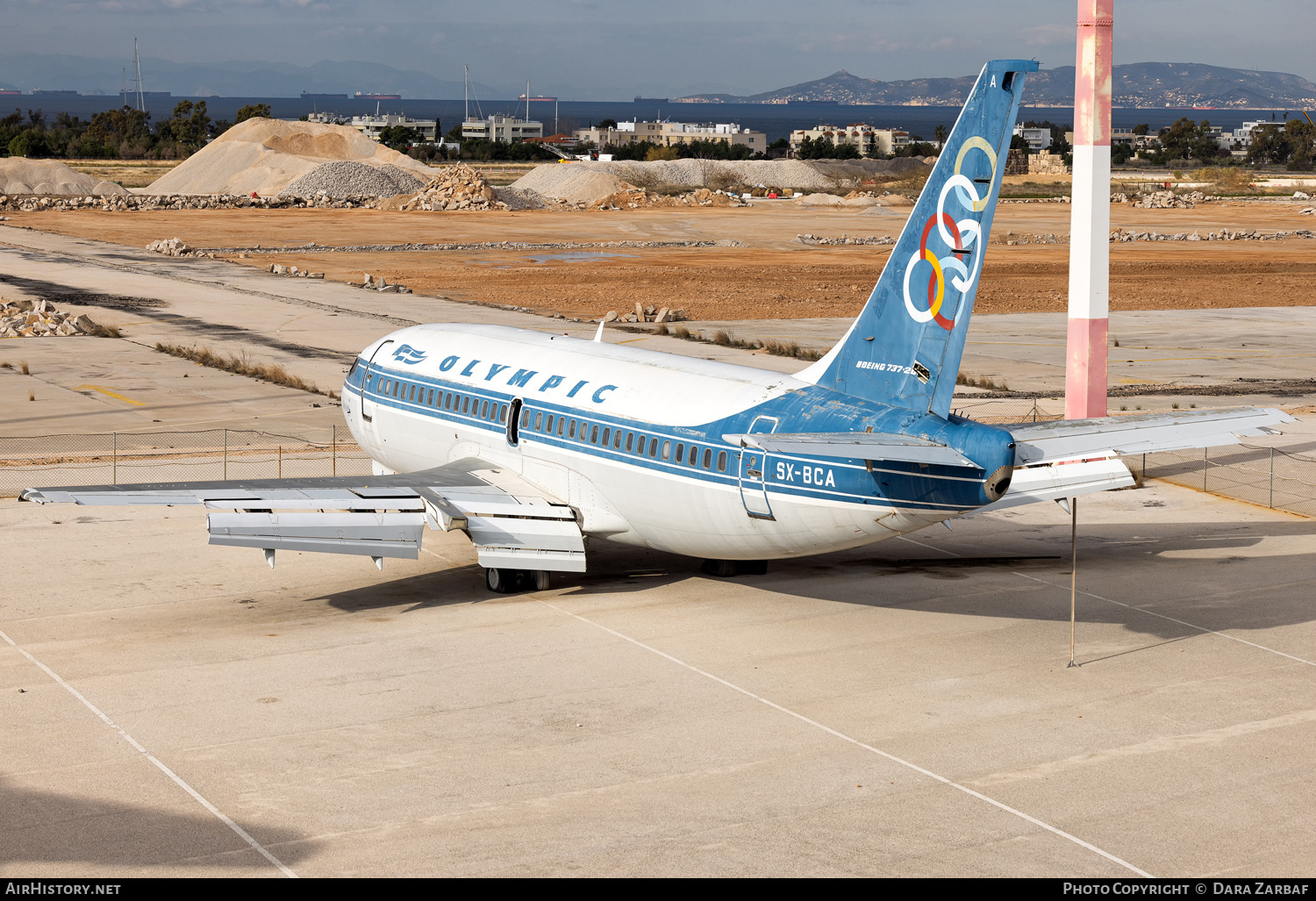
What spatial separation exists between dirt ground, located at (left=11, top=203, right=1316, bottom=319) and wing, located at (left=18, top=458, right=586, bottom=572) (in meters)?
52.1

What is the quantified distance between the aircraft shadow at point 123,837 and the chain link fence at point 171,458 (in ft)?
68.4

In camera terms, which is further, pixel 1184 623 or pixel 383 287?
pixel 383 287

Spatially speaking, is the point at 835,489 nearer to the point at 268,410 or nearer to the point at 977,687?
the point at 977,687

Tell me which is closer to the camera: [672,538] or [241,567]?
[672,538]

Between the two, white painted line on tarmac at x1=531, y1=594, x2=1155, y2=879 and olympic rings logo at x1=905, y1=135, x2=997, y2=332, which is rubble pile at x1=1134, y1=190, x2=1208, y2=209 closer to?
olympic rings logo at x1=905, y1=135, x2=997, y2=332

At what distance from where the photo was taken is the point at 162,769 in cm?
2064

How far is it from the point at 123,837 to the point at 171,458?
26366 mm

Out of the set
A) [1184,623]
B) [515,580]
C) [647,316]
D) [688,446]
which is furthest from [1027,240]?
[688,446]

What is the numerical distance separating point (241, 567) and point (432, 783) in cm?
1378

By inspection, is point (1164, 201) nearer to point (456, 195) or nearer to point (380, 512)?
point (456, 195)

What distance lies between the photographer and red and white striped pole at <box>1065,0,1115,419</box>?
38.5 m

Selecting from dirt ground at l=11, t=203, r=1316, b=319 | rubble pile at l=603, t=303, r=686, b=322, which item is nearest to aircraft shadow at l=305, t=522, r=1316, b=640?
rubble pile at l=603, t=303, r=686, b=322

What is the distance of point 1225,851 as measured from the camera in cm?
1811

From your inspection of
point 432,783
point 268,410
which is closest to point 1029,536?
point 432,783
